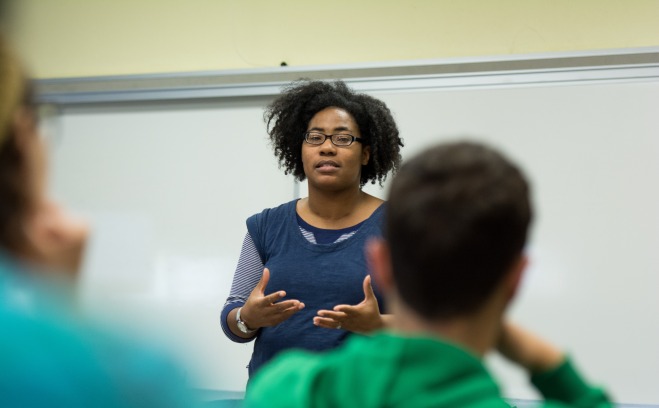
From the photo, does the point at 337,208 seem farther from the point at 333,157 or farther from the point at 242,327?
the point at 242,327

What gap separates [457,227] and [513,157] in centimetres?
165

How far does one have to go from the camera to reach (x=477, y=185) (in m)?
0.72

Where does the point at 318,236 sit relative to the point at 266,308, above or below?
above

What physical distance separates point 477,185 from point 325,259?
3.67 ft

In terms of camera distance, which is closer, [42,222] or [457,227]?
[42,222]

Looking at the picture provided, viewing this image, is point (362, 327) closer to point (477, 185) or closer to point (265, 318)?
point (265, 318)

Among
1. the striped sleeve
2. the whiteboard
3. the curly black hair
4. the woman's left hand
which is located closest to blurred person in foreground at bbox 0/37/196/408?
the woman's left hand

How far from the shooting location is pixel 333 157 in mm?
1926

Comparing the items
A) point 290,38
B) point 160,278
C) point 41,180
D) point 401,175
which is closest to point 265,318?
point 401,175

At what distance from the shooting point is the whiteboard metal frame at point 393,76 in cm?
275

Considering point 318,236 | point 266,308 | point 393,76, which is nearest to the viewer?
point 266,308

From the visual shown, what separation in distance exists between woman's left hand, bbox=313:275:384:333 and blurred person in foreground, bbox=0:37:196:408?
3.40ft

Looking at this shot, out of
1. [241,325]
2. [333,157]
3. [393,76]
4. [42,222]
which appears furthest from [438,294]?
[393,76]

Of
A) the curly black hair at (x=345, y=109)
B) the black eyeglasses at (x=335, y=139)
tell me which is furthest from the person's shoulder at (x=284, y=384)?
the curly black hair at (x=345, y=109)
